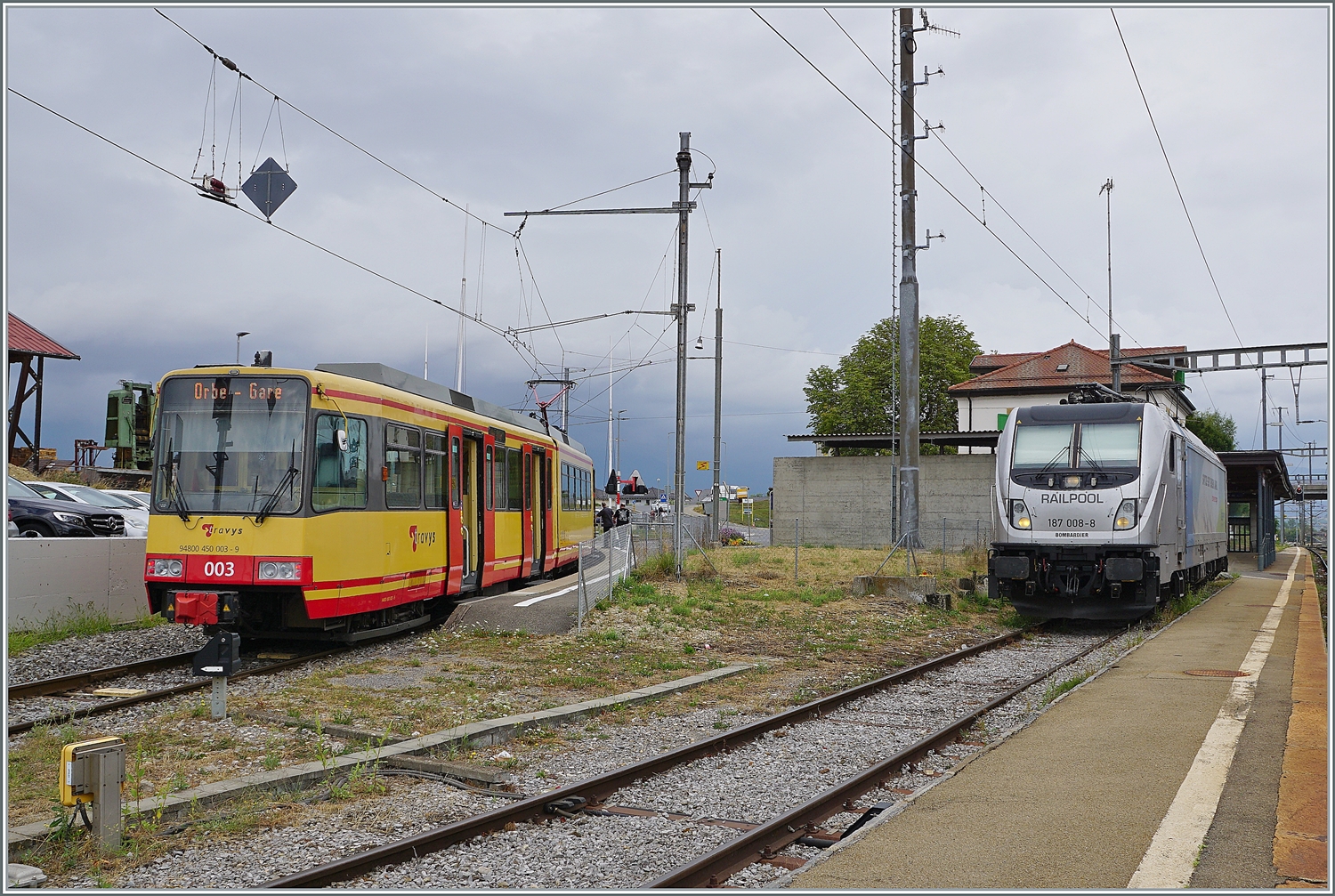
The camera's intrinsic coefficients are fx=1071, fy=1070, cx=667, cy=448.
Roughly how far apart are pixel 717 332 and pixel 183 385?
24.1m

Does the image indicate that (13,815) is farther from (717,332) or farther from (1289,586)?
(1289,586)

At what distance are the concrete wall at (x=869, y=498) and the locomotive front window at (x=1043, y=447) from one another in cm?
1894

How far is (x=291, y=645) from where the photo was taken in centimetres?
1327

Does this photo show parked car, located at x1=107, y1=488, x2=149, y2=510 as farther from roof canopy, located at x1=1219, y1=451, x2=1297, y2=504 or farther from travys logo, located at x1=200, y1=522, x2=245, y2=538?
roof canopy, located at x1=1219, y1=451, x2=1297, y2=504

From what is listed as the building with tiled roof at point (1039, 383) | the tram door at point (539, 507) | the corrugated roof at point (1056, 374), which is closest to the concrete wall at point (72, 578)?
the tram door at point (539, 507)

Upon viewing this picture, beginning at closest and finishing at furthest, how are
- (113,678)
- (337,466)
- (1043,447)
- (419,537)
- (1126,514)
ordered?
(113,678) < (337,466) < (419,537) < (1126,514) < (1043,447)

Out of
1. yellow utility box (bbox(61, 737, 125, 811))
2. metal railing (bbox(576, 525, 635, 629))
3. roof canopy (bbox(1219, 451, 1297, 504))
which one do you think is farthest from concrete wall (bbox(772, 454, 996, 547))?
yellow utility box (bbox(61, 737, 125, 811))

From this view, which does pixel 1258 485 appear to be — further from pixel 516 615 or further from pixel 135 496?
pixel 135 496

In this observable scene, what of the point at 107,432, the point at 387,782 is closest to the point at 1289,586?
the point at 387,782

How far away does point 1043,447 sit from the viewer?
17.4 metres

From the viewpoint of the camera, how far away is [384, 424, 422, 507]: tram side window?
12.8m

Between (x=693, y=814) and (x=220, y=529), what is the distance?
6827mm

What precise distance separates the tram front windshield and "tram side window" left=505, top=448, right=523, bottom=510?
6193 millimetres

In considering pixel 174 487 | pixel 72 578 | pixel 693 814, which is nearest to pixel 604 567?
pixel 72 578
